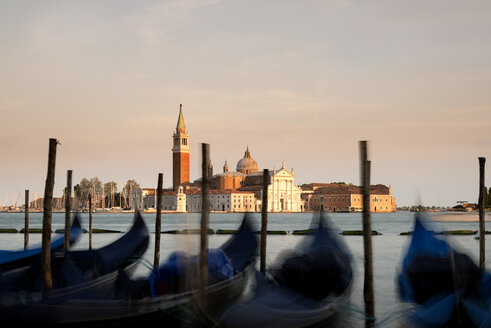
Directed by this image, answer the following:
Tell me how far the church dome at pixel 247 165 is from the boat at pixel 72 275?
82808mm

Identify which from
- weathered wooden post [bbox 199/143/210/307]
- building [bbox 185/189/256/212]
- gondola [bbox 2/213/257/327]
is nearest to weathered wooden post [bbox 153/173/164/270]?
gondola [bbox 2/213/257/327]

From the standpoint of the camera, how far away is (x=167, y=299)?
236 inches

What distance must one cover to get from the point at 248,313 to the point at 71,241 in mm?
8005

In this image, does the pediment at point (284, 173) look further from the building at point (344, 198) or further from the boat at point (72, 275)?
the boat at point (72, 275)

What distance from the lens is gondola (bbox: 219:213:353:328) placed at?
5.76 metres

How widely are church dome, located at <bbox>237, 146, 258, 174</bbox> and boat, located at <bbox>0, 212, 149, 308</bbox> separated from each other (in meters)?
82.8

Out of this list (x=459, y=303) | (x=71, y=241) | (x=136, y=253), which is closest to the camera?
(x=459, y=303)

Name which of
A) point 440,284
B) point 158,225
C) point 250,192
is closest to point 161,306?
point 440,284

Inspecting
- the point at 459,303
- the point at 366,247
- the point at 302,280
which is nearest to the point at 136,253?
the point at 302,280

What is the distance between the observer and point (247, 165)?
310 feet

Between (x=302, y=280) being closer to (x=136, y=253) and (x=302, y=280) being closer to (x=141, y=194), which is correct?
(x=136, y=253)

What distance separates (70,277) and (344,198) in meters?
83.7

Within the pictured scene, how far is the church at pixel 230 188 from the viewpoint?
8544 centimetres

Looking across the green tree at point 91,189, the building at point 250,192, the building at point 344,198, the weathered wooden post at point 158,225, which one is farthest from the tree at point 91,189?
the weathered wooden post at point 158,225
